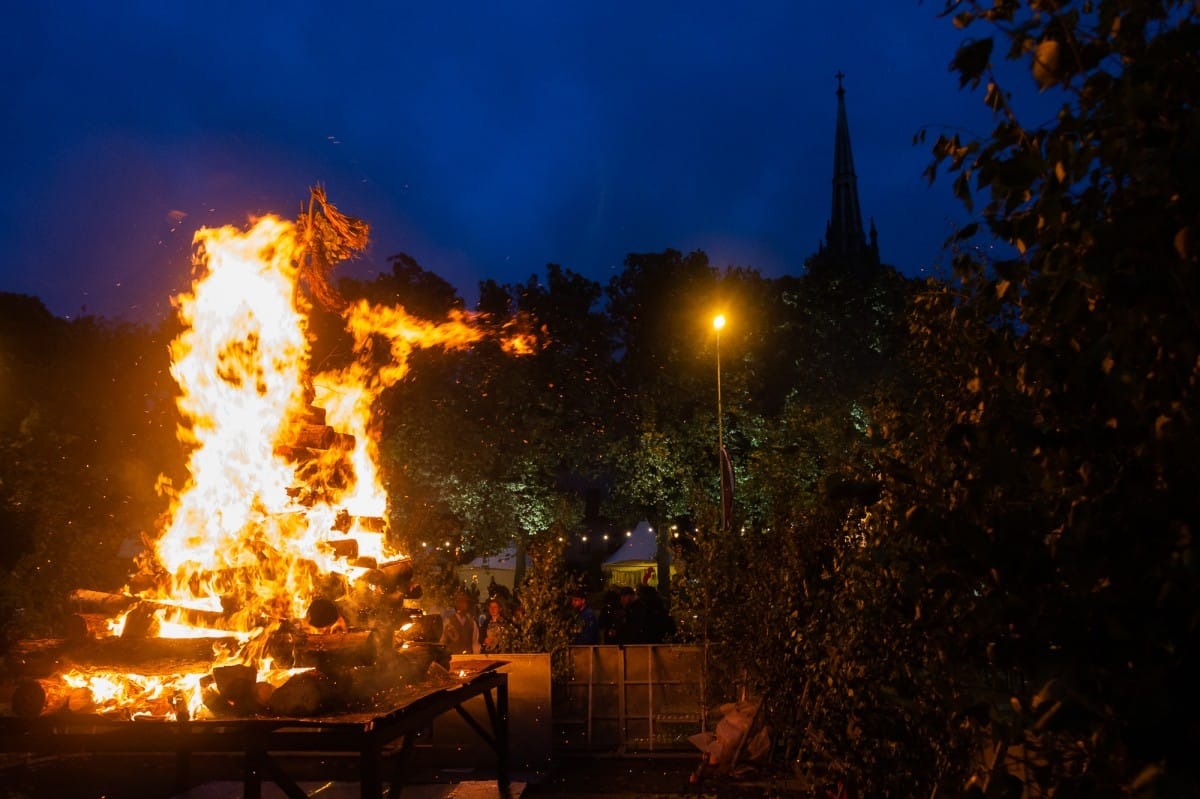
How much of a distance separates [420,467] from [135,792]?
19.4 m

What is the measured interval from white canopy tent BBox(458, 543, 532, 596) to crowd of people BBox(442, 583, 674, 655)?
594 inches

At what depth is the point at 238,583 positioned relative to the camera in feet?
26.6

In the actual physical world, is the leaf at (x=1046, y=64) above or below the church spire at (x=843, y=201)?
below

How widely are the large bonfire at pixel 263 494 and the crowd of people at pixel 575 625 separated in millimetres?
3877

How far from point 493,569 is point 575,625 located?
20.9 meters

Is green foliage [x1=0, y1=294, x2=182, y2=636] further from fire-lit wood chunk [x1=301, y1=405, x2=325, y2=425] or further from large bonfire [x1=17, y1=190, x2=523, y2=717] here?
fire-lit wood chunk [x1=301, y1=405, x2=325, y2=425]

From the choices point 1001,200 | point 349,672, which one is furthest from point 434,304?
point 1001,200

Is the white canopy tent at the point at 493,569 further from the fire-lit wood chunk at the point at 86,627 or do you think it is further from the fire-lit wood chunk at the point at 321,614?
the fire-lit wood chunk at the point at 86,627

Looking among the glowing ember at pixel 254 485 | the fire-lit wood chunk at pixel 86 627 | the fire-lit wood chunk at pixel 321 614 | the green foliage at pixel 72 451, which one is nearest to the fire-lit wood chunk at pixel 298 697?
the glowing ember at pixel 254 485

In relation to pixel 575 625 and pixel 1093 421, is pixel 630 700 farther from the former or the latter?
pixel 1093 421

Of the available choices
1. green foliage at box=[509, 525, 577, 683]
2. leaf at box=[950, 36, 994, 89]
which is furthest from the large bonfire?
leaf at box=[950, 36, 994, 89]

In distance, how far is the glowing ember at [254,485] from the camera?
7.41 metres

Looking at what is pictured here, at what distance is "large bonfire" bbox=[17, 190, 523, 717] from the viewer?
6992 mm

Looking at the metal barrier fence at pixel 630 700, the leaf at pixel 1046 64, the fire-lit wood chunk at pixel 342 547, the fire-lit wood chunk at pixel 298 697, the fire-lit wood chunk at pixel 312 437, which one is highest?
the fire-lit wood chunk at pixel 312 437
